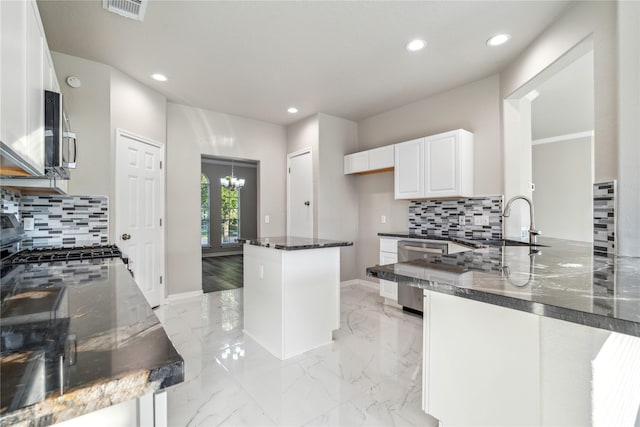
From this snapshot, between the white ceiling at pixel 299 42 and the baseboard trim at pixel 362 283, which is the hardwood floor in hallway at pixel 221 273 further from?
the white ceiling at pixel 299 42

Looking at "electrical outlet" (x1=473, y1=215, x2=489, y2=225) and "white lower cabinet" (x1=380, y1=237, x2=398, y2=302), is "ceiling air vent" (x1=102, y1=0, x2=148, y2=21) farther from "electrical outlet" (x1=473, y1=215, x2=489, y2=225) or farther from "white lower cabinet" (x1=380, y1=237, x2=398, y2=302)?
"electrical outlet" (x1=473, y1=215, x2=489, y2=225)

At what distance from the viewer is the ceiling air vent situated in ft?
6.89

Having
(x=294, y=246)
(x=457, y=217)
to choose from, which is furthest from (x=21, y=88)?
(x=457, y=217)

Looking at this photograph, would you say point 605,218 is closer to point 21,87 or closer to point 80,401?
point 80,401

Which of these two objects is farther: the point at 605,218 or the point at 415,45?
the point at 415,45

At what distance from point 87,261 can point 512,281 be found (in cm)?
219

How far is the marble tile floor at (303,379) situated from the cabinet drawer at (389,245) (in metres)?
0.83

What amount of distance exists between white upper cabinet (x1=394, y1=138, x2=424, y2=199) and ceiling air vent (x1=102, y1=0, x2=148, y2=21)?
2.96m

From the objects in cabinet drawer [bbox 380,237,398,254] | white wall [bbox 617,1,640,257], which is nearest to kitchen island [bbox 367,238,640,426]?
white wall [bbox 617,1,640,257]

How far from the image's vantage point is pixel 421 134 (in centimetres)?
398

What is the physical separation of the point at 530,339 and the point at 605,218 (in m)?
1.24

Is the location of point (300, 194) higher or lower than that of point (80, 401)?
higher

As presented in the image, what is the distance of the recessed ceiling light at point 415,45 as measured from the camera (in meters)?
2.63

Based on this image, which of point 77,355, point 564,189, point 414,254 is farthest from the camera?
point 564,189
